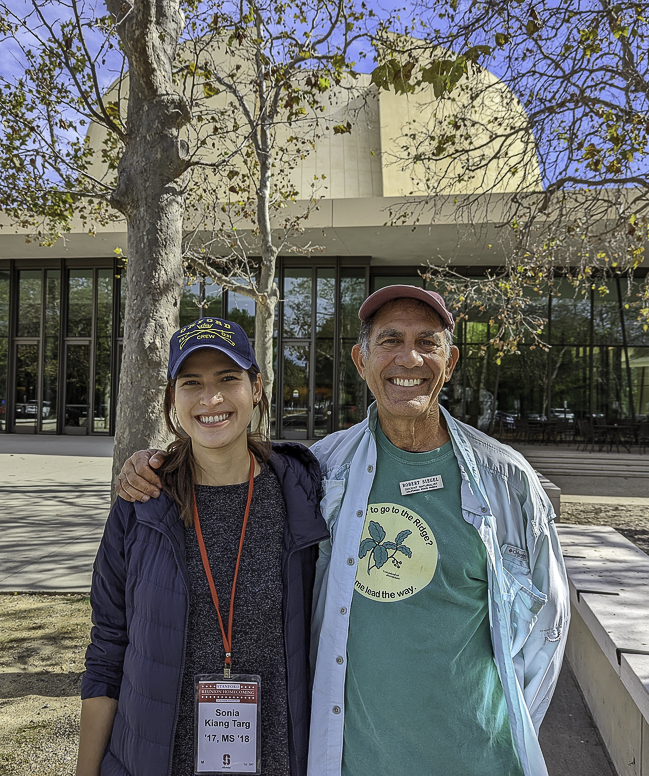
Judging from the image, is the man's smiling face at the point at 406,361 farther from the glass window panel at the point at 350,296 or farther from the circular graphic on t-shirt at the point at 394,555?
the glass window panel at the point at 350,296

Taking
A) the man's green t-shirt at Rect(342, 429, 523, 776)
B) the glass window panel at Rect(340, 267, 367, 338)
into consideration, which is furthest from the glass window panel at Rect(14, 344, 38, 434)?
the man's green t-shirt at Rect(342, 429, 523, 776)

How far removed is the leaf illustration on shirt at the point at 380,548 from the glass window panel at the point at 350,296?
17.7m

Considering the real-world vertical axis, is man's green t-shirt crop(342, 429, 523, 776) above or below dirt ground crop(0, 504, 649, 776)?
above

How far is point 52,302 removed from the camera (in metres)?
21.2

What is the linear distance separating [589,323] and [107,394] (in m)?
16.8

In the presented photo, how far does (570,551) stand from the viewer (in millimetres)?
4926

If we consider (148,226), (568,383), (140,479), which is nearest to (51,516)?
(148,226)

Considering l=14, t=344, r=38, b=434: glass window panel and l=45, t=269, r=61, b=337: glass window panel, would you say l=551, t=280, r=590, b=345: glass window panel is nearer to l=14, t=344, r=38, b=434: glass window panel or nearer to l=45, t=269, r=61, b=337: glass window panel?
l=45, t=269, r=61, b=337: glass window panel

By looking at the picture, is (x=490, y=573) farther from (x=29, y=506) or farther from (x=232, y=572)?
(x=29, y=506)

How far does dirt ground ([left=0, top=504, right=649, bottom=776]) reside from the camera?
10.1ft

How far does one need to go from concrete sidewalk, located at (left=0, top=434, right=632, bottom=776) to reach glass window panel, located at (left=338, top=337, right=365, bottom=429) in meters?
7.45

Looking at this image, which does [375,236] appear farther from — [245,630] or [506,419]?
[245,630]

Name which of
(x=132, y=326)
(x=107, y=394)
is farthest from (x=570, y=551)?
(x=107, y=394)

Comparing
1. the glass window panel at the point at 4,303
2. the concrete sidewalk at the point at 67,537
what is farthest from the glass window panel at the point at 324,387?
the glass window panel at the point at 4,303
